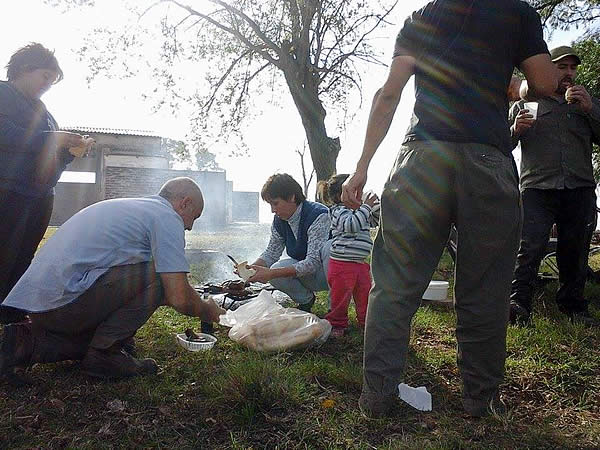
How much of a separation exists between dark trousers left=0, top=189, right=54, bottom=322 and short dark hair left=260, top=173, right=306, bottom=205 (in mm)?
1479

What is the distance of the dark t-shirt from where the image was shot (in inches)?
75.5

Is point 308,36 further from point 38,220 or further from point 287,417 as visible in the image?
point 287,417

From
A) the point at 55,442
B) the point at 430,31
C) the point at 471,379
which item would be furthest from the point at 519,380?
the point at 55,442

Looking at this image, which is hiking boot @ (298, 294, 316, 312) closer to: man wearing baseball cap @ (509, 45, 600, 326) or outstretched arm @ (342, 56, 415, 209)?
man wearing baseball cap @ (509, 45, 600, 326)

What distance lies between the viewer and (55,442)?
180 centimetres

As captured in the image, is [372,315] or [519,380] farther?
[519,380]

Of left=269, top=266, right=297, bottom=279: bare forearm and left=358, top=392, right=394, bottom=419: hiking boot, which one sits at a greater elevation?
left=269, top=266, right=297, bottom=279: bare forearm

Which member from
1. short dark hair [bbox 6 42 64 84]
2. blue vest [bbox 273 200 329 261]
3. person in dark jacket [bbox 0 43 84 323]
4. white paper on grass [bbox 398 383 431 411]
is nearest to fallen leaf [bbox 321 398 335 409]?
white paper on grass [bbox 398 383 431 411]

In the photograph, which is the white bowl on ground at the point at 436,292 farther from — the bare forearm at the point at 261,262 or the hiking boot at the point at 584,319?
the bare forearm at the point at 261,262

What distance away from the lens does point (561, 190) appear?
342cm

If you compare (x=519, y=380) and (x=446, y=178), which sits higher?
(x=446, y=178)

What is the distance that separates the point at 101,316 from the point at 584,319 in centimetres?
301

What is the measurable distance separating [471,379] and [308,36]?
10.2 metres

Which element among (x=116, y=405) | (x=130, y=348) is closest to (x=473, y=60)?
(x=116, y=405)
